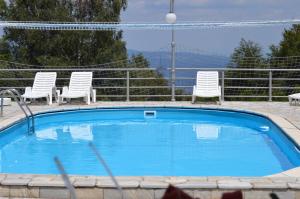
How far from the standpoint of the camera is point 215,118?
10.6 metres

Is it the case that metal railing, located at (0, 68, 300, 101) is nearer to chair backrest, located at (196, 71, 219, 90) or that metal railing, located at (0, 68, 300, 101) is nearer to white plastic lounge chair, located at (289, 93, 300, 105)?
chair backrest, located at (196, 71, 219, 90)

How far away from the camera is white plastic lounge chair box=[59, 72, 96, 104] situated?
1112 centimetres

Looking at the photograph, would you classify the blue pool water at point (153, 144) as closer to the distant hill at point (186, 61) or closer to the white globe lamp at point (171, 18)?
the distant hill at point (186, 61)

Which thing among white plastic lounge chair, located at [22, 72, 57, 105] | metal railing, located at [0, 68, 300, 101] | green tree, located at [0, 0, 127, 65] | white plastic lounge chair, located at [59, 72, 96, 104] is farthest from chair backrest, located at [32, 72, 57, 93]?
green tree, located at [0, 0, 127, 65]

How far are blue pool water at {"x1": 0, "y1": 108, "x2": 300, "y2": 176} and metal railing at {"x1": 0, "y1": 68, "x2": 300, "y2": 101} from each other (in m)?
1.15

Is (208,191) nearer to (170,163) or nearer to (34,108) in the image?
(170,163)

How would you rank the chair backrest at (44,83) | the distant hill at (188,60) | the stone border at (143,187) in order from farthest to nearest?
the distant hill at (188,60) → the chair backrest at (44,83) → the stone border at (143,187)

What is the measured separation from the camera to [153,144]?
8.05 metres

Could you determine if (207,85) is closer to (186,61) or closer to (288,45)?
(186,61)

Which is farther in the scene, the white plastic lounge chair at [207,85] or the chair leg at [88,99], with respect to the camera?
the chair leg at [88,99]

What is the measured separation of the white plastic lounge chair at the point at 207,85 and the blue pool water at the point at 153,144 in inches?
18.8

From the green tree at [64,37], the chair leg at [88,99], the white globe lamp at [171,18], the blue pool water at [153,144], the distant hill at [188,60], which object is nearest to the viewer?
the blue pool water at [153,144]

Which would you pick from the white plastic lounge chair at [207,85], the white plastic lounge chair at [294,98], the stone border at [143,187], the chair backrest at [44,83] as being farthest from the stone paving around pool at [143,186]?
the chair backrest at [44,83]

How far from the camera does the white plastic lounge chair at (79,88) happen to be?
11125 mm
